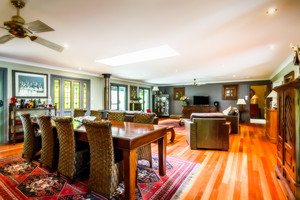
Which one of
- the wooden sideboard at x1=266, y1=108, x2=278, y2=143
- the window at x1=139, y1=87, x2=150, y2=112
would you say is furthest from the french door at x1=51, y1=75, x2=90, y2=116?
the wooden sideboard at x1=266, y1=108, x2=278, y2=143

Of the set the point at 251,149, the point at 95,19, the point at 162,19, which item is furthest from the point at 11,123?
the point at 251,149

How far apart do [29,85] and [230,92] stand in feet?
31.3

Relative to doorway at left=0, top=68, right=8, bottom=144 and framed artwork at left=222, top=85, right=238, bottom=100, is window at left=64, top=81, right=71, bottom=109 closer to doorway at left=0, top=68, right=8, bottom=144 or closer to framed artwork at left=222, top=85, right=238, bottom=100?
doorway at left=0, top=68, right=8, bottom=144

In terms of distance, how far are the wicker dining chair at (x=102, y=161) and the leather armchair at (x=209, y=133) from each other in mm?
2343

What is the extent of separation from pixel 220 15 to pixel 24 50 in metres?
4.27

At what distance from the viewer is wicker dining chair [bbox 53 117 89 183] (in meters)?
2.17

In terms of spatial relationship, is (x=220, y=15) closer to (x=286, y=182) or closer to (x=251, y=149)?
(x=286, y=182)

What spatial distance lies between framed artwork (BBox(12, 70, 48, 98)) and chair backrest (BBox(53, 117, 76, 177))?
3.47 metres

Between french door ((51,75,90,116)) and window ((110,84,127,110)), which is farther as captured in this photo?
window ((110,84,127,110))

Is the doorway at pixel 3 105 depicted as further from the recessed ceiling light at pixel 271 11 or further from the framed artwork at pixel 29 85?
the recessed ceiling light at pixel 271 11

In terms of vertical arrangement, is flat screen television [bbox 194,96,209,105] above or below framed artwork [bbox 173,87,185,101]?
below

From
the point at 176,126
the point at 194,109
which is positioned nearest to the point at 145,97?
the point at 194,109

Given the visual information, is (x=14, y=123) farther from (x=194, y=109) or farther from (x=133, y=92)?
(x=194, y=109)

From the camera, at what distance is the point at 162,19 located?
2.21 m
